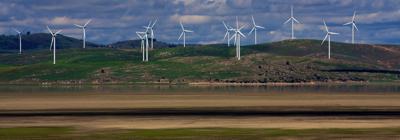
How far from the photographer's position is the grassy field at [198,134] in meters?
75.1

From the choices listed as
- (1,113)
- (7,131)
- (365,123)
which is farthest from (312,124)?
(1,113)

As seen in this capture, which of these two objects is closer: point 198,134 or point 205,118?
point 198,134

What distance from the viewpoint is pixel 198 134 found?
78.1 meters

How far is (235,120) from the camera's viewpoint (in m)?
92.8

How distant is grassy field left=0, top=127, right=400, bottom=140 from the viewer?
7512 cm

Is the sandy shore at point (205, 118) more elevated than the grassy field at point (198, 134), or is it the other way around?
the sandy shore at point (205, 118)

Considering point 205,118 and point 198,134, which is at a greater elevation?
point 205,118

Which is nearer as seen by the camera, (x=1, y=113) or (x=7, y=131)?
(x=7, y=131)

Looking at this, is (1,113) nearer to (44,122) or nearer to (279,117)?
(44,122)

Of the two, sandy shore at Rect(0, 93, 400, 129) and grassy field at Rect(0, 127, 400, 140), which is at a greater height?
sandy shore at Rect(0, 93, 400, 129)

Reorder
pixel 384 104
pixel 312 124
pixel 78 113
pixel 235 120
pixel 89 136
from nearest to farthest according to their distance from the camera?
pixel 89 136 → pixel 312 124 → pixel 235 120 → pixel 78 113 → pixel 384 104

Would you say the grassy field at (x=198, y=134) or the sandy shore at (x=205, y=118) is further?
the sandy shore at (x=205, y=118)

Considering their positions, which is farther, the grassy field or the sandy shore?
the sandy shore

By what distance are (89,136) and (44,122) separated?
15.4 m
